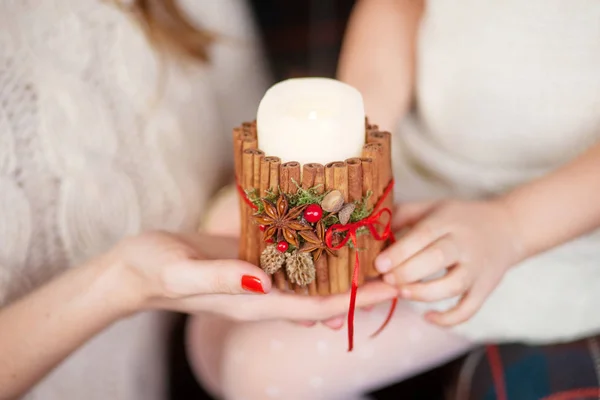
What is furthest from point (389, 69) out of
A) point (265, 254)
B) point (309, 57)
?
point (265, 254)

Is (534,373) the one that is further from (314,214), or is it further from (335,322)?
(314,214)

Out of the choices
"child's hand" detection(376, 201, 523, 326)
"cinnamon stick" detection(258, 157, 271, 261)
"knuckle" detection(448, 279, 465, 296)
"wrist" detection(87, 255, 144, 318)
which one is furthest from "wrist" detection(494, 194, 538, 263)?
"wrist" detection(87, 255, 144, 318)

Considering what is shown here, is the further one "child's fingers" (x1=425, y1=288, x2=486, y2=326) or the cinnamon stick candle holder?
"child's fingers" (x1=425, y1=288, x2=486, y2=326)

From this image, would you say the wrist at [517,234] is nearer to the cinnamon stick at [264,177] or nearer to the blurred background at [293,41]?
the cinnamon stick at [264,177]

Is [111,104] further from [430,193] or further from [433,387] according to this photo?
[433,387]

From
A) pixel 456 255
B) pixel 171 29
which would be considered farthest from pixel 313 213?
pixel 171 29

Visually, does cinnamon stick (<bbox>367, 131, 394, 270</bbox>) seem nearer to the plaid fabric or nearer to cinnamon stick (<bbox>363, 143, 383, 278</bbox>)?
cinnamon stick (<bbox>363, 143, 383, 278</bbox>)
